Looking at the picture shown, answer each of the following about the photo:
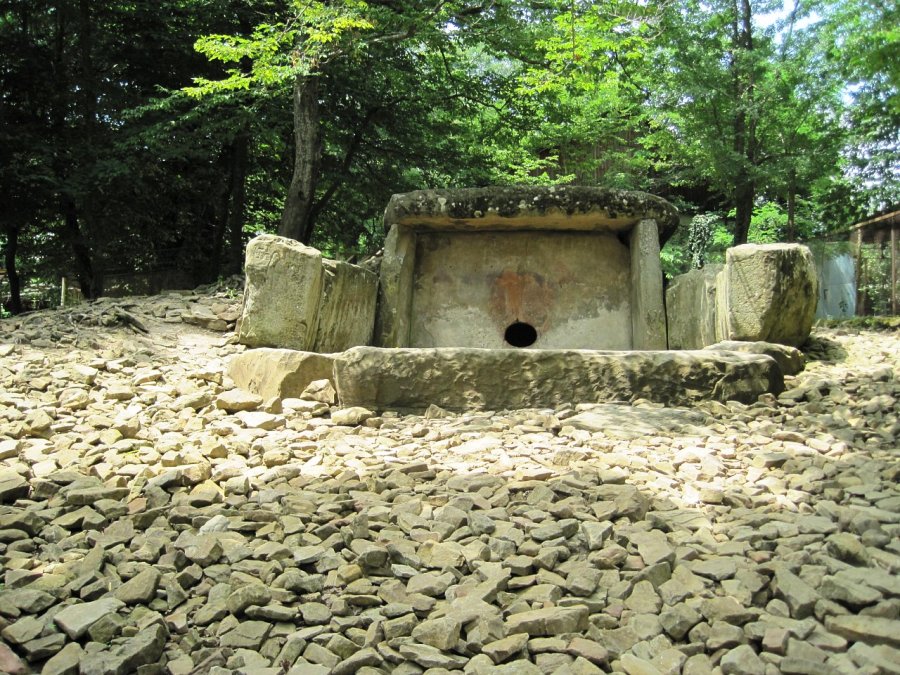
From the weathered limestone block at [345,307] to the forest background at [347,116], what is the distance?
299 cm

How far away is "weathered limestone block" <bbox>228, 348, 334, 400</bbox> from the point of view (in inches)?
152

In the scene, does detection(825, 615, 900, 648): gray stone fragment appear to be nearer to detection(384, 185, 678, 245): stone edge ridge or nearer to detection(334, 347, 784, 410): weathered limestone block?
detection(334, 347, 784, 410): weathered limestone block

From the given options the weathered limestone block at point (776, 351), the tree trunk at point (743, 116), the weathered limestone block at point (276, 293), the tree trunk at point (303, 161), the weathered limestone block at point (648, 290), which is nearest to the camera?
the weathered limestone block at point (776, 351)

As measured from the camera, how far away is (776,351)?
4.29 m

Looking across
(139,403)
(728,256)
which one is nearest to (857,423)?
(728,256)

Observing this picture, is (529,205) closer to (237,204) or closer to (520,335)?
(520,335)

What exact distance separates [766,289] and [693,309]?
0.65 meters

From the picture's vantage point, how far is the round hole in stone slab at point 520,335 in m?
5.76

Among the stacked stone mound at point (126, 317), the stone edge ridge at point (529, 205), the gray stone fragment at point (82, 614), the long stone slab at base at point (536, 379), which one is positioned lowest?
the gray stone fragment at point (82, 614)

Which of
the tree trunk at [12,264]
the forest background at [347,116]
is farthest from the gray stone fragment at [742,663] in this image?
the tree trunk at [12,264]

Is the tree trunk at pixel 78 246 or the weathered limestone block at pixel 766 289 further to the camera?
Answer: the tree trunk at pixel 78 246

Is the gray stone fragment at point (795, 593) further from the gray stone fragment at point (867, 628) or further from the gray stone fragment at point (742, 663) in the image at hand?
the gray stone fragment at point (742, 663)

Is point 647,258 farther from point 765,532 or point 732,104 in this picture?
point 732,104

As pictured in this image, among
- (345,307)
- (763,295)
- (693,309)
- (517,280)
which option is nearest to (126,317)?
(345,307)
